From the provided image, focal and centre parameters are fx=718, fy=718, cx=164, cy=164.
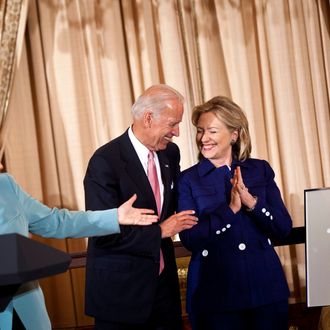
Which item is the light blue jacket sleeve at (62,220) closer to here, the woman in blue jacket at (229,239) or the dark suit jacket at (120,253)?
the dark suit jacket at (120,253)

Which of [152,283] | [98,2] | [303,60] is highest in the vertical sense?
[98,2]

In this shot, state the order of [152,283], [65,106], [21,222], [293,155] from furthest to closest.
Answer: [293,155] → [65,106] → [152,283] → [21,222]

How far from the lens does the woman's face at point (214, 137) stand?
2914 mm

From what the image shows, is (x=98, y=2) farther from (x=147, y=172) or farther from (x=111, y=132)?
(x=147, y=172)

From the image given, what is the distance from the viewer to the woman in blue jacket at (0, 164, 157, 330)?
217 centimetres

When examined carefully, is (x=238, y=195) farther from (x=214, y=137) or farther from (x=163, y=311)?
(x=163, y=311)

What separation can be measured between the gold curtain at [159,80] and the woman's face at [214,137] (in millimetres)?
1979

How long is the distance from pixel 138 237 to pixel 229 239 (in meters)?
0.36

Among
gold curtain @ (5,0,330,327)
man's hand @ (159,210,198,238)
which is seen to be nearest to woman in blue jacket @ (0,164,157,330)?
man's hand @ (159,210,198,238)

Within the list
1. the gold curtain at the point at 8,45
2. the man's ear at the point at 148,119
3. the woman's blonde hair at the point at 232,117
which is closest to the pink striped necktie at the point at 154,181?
the man's ear at the point at 148,119

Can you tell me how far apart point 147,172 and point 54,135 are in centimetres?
200

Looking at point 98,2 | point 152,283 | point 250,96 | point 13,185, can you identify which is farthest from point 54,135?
point 13,185

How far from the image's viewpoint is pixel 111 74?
4.85 m

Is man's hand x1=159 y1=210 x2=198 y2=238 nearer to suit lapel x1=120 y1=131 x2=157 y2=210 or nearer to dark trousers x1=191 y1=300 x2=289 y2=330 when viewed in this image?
suit lapel x1=120 y1=131 x2=157 y2=210
